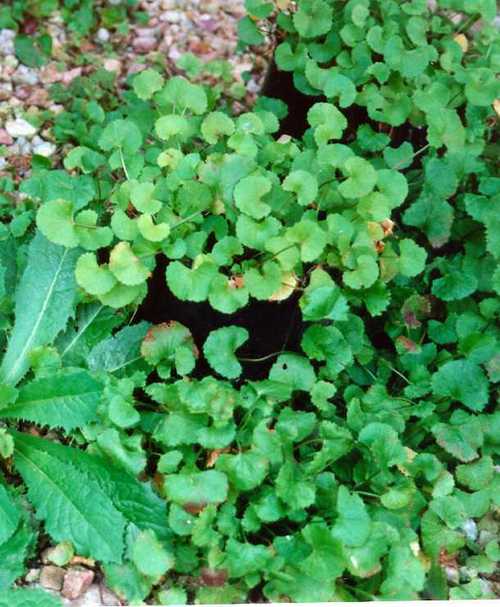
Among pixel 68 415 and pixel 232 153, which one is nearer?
pixel 68 415

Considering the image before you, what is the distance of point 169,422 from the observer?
2.18 m

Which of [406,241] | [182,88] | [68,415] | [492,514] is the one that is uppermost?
[182,88]

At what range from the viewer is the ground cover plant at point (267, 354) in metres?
2.11

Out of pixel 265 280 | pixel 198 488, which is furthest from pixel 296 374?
pixel 198 488

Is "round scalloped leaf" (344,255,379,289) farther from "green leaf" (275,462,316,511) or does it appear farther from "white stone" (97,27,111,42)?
"white stone" (97,27,111,42)

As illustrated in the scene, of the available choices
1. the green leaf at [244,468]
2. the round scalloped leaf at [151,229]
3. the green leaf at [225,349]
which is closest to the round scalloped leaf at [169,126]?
the round scalloped leaf at [151,229]

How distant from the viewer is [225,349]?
223 cm

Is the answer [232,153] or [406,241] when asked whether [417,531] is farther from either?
[232,153]

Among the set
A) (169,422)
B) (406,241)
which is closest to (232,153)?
(406,241)

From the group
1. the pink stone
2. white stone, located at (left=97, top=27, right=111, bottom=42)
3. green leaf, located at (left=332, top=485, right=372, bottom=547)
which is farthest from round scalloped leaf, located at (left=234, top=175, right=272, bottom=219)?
white stone, located at (left=97, top=27, right=111, bottom=42)

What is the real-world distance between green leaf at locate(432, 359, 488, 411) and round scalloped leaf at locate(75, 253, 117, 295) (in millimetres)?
874

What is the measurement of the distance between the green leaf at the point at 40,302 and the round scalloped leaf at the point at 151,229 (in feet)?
1.13

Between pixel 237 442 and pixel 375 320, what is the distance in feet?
2.22

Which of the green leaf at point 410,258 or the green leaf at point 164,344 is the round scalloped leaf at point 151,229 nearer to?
the green leaf at point 164,344
